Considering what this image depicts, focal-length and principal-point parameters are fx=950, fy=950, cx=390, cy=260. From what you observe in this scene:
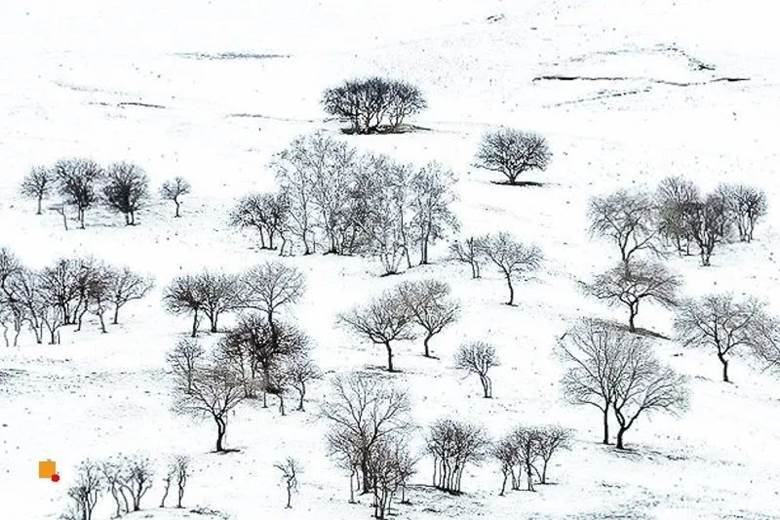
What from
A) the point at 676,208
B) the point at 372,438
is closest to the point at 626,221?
the point at 676,208

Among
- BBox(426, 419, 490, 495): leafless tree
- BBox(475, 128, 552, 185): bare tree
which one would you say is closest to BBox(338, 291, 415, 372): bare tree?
BBox(426, 419, 490, 495): leafless tree

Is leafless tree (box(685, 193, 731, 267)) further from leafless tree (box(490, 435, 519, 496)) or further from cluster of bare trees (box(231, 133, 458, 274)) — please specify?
leafless tree (box(490, 435, 519, 496))

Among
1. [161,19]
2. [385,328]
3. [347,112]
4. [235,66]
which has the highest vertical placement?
[161,19]

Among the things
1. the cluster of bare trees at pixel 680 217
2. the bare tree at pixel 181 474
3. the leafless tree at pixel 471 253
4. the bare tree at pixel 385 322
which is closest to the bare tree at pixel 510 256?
the leafless tree at pixel 471 253

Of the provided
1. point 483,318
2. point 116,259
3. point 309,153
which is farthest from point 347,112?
point 483,318

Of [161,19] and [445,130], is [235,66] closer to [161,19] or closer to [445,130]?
[161,19]

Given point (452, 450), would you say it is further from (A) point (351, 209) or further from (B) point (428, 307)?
(A) point (351, 209)
